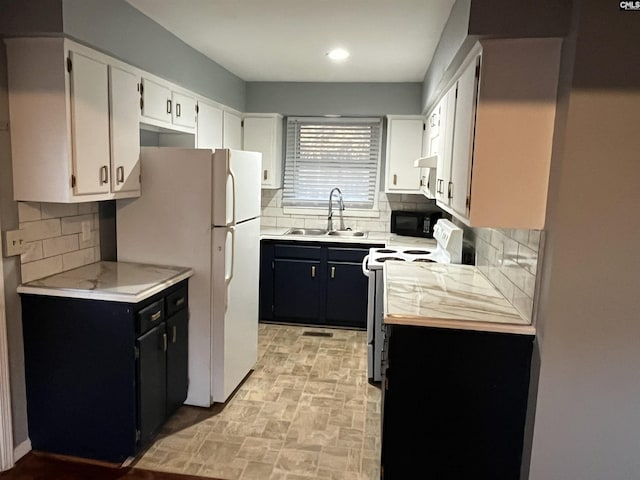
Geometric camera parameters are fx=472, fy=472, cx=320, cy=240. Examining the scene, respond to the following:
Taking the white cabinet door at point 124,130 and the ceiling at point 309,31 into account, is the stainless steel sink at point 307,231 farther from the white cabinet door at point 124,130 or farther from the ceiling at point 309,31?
the white cabinet door at point 124,130

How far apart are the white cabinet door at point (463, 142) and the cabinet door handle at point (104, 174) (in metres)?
1.88

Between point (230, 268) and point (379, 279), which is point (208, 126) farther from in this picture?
point (379, 279)

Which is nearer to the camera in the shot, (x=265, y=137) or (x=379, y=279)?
(x=379, y=279)

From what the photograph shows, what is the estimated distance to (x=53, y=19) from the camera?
2.11 meters

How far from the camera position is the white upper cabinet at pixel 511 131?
6.22 ft

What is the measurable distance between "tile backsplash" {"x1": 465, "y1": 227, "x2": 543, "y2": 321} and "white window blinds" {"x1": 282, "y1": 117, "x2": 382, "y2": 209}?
212 cm

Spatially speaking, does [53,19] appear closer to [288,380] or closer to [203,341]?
[203,341]

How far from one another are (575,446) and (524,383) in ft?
0.98

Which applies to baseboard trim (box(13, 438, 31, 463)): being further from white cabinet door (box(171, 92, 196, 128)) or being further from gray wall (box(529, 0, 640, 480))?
gray wall (box(529, 0, 640, 480))

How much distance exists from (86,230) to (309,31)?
6.15ft

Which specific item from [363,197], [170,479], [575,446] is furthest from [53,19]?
[363,197]

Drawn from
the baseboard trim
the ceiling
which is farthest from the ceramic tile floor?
the ceiling

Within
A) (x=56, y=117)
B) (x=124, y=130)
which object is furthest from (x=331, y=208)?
(x=56, y=117)

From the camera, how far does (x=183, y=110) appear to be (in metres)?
3.44
